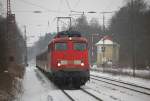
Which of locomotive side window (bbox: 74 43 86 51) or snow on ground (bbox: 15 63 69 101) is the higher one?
locomotive side window (bbox: 74 43 86 51)

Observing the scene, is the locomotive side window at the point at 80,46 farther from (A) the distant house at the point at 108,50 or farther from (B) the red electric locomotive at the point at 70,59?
(A) the distant house at the point at 108,50

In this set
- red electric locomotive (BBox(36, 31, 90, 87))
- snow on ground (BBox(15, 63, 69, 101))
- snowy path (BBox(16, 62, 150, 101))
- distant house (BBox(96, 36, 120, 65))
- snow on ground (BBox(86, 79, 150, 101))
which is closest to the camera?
snow on ground (BBox(86, 79, 150, 101))

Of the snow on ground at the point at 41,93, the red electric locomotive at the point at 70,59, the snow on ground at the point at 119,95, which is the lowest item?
the snow on ground at the point at 41,93

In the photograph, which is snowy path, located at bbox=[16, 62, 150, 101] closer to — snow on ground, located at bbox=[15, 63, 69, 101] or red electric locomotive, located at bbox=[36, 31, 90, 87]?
snow on ground, located at bbox=[15, 63, 69, 101]

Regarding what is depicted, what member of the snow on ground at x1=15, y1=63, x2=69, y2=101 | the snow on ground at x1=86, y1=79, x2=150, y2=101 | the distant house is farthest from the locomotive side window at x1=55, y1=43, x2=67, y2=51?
the distant house

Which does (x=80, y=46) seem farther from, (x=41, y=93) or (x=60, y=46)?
(x=41, y=93)

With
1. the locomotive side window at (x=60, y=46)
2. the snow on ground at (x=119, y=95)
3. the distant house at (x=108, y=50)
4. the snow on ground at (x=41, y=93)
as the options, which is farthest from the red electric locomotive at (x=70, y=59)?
the distant house at (x=108, y=50)

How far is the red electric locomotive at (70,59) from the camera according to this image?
26156 mm

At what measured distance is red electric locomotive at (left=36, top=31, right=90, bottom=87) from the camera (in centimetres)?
2616

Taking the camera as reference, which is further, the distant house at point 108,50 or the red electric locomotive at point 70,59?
the distant house at point 108,50

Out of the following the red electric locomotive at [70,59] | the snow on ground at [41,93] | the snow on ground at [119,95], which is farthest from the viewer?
the red electric locomotive at [70,59]

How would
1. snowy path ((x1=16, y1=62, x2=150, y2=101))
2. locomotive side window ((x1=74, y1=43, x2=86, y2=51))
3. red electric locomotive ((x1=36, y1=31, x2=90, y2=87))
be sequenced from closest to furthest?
snowy path ((x1=16, y1=62, x2=150, y2=101)) → red electric locomotive ((x1=36, y1=31, x2=90, y2=87)) → locomotive side window ((x1=74, y1=43, x2=86, y2=51))

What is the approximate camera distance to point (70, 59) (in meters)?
26.6

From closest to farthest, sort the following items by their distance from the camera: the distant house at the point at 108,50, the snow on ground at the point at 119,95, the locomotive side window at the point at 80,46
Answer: the snow on ground at the point at 119,95 < the locomotive side window at the point at 80,46 < the distant house at the point at 108,50
